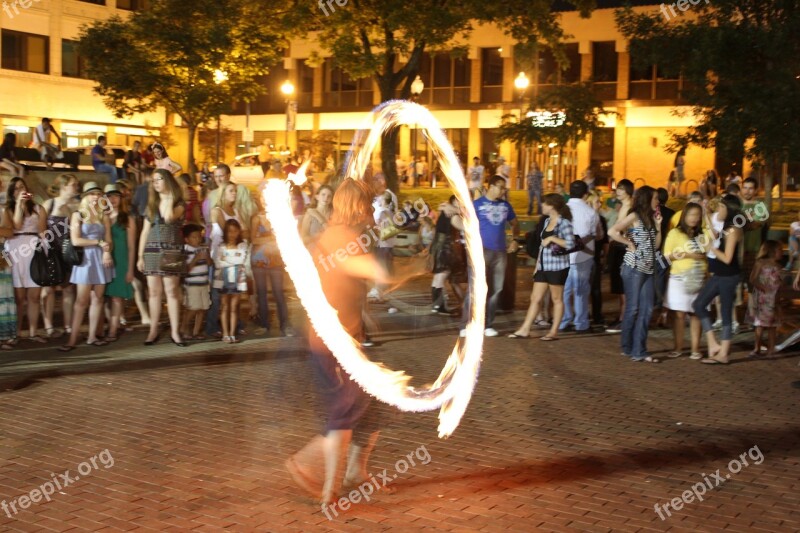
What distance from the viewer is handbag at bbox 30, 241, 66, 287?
11.8 metres

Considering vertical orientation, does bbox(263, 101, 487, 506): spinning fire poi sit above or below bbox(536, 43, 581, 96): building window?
below

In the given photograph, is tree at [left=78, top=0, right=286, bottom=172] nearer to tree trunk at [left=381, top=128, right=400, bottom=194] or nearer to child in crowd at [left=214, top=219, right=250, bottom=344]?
tree trunk at [left=381, top=128, right=400, bottom=194]

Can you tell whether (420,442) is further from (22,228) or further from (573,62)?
(573,62)

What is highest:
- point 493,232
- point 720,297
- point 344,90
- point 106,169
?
point 344,90

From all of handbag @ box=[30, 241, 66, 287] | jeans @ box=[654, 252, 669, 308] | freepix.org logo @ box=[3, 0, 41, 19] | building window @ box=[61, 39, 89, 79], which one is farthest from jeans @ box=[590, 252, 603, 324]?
building window @ box=[61, 39, 89, 79]

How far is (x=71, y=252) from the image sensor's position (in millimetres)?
11656

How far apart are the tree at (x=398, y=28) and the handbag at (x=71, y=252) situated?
14.2 meters

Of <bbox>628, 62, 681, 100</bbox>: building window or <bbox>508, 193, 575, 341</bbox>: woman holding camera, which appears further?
<bbox>628, 62, 681, 100</bbox>: building window

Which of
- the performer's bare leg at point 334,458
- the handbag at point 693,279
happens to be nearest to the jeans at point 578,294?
the handbag at point 693,279

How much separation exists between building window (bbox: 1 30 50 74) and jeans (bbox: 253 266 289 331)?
36965 millimetres

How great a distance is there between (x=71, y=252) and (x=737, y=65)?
13.6 m

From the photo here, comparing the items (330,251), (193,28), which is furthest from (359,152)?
(193,28)

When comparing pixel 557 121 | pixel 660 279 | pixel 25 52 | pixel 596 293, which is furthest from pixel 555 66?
pixel 660 279

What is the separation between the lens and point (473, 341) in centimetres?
898
